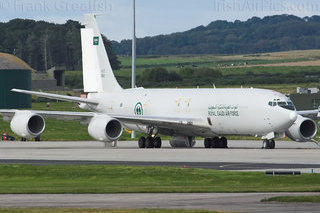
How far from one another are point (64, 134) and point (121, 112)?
19.6 meters

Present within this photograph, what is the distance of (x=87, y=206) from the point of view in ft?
97.7

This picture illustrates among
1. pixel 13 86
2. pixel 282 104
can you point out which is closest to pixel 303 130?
pixel 282 104

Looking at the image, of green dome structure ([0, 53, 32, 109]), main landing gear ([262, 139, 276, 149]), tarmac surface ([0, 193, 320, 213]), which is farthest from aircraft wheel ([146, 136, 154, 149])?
green dome structure ([0, 53, 32, 109])

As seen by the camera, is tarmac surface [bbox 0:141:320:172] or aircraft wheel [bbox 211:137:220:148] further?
aircraft wheel [bbox 211:137:220:148]

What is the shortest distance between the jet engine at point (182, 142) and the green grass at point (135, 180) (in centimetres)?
2581

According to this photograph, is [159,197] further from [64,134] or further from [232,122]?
[64,134]

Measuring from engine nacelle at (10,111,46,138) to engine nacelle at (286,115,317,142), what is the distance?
18.1 meters

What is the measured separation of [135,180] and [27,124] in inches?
1107

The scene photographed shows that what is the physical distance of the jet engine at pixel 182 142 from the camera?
72.6 meters

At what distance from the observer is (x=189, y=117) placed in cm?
7081

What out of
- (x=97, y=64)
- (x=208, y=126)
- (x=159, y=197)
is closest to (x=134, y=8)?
(x=97, y=64)

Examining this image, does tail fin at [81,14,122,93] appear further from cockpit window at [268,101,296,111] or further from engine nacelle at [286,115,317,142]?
cockpit window at [268,101,296,111]

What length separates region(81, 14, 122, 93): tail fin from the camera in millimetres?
79625

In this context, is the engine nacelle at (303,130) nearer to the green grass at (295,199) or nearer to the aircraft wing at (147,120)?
the aircraft wing at (147,120)
